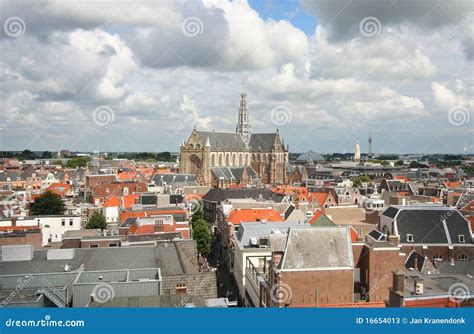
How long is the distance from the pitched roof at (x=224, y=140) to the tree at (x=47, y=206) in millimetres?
47407

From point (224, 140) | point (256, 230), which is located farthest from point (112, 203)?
point (224, 140)

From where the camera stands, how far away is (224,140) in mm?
108812

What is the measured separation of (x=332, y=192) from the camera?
233ft

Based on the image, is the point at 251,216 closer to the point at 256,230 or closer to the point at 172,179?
the point at 256,230

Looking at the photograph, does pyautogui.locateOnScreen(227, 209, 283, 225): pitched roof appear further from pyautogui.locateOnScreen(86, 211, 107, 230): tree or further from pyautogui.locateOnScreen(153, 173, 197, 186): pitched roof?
pyautogui.locateOnScreen(153, 173, 197, 186): pitched roof

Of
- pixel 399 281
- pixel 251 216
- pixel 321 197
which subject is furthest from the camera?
pixel 321 197

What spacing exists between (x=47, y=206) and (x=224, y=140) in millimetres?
55748

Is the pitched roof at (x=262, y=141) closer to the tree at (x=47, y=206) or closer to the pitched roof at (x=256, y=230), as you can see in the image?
the tree at (x=47, y=206)

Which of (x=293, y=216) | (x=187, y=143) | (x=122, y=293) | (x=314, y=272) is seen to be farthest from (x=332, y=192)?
(x=122, y=293)

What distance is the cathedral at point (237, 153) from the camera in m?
100

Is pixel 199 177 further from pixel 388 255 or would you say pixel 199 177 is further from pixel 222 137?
pixel 388 255

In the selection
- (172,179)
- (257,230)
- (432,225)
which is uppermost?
(172,179)

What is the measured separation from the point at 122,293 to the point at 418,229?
2506 cm

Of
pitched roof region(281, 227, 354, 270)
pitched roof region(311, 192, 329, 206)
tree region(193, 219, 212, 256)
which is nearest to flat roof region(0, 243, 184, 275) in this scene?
pitched roof region(281, 227, 354, 270)
